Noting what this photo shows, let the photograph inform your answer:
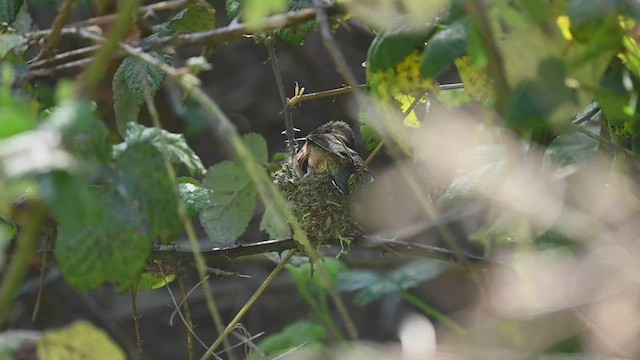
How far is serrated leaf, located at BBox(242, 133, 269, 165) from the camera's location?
1578 mm

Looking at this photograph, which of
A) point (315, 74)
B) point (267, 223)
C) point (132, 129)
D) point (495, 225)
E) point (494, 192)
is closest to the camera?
point (132, 129)

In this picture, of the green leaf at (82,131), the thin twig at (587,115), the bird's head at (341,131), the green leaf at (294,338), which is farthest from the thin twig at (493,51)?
the green leaf at (294,338)

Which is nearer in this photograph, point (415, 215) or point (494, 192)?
point (494, 192)

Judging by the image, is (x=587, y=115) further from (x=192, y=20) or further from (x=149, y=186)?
(x=149, y=186)

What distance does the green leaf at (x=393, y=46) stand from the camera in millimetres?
791

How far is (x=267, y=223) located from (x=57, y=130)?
3.63 feet

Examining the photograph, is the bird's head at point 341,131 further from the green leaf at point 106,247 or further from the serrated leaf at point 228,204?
the green leaf at point 106,247

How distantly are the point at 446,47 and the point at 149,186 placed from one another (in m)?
0.26

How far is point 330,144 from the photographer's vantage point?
1.99m

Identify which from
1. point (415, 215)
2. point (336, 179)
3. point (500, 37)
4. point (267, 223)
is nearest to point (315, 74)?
point (415, 215)

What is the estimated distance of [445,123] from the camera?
4.25ft

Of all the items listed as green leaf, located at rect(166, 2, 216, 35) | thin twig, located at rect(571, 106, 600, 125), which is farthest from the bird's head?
thin twig, located at rect(571, 106, 600, 125)

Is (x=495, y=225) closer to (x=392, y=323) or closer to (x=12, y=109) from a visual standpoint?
(x=12, y=109)

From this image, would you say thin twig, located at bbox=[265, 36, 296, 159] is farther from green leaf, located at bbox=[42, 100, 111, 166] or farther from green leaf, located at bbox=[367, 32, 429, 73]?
green leaf, located at bbox=[42, 100, 111, 166]
